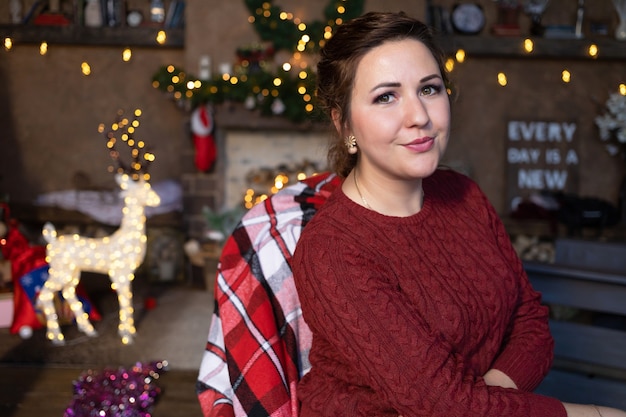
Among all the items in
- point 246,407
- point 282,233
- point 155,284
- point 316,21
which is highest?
point 316,21

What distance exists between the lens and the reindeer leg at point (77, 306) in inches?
158

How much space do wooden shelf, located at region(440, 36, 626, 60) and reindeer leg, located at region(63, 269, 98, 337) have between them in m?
3.32

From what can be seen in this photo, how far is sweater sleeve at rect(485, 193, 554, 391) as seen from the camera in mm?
1473

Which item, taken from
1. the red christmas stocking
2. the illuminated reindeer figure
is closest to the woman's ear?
the illuminated reindeer figure

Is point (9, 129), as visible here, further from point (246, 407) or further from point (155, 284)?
point (246, 407)

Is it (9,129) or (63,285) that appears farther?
(9,129)

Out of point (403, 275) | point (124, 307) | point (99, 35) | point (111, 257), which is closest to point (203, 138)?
point (99, 35)

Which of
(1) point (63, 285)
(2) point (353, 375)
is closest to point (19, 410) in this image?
(1) point (63, 285)

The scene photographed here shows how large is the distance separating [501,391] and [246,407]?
0.56m

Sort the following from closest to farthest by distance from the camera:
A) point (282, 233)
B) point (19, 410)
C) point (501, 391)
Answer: point (501, 391)
point (282, 233)
point (19, 410)

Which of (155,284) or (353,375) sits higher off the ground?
(353,375)

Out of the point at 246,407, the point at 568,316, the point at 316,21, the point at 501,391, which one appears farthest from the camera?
the point at 316,21

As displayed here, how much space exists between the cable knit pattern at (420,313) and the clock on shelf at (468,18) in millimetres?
4293

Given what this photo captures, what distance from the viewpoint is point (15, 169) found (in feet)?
19.7
